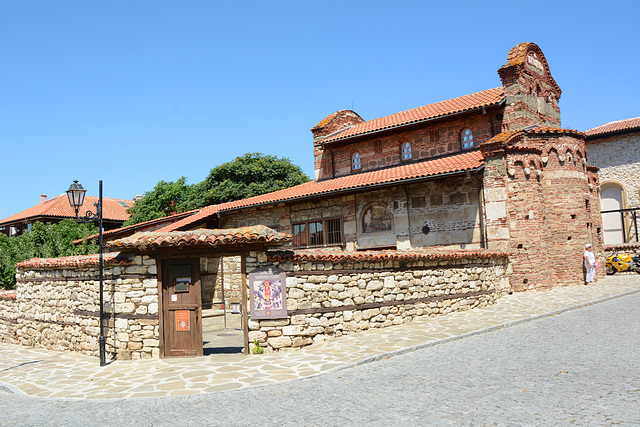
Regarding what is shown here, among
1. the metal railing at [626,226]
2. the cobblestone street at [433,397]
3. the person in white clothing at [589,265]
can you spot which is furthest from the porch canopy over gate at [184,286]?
the metal railing at [626,226]

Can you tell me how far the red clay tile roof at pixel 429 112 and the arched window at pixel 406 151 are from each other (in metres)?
1.06

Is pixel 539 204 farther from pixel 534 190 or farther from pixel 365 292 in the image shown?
pixel 365 292

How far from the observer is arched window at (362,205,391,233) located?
19359 mm

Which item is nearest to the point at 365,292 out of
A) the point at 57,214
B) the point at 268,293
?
the point at 268,293

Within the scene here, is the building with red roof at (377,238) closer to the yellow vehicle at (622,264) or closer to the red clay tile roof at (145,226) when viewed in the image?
the red clay tile roof at (145,226)

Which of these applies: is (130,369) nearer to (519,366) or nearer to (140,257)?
(140,257)

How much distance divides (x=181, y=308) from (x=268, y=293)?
1802 mm

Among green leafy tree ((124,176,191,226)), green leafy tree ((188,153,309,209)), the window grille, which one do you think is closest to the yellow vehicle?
the window grille

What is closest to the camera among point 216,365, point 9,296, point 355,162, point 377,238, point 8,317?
point 216,365

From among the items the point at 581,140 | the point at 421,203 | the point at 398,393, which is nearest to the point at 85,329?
the point at 398,393

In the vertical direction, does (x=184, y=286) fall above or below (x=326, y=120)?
below

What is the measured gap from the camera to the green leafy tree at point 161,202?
3794cm

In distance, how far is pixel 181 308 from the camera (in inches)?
386

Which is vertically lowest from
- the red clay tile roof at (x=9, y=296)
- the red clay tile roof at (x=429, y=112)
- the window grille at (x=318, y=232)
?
the red clay tile roof at (x=9, y=296)
